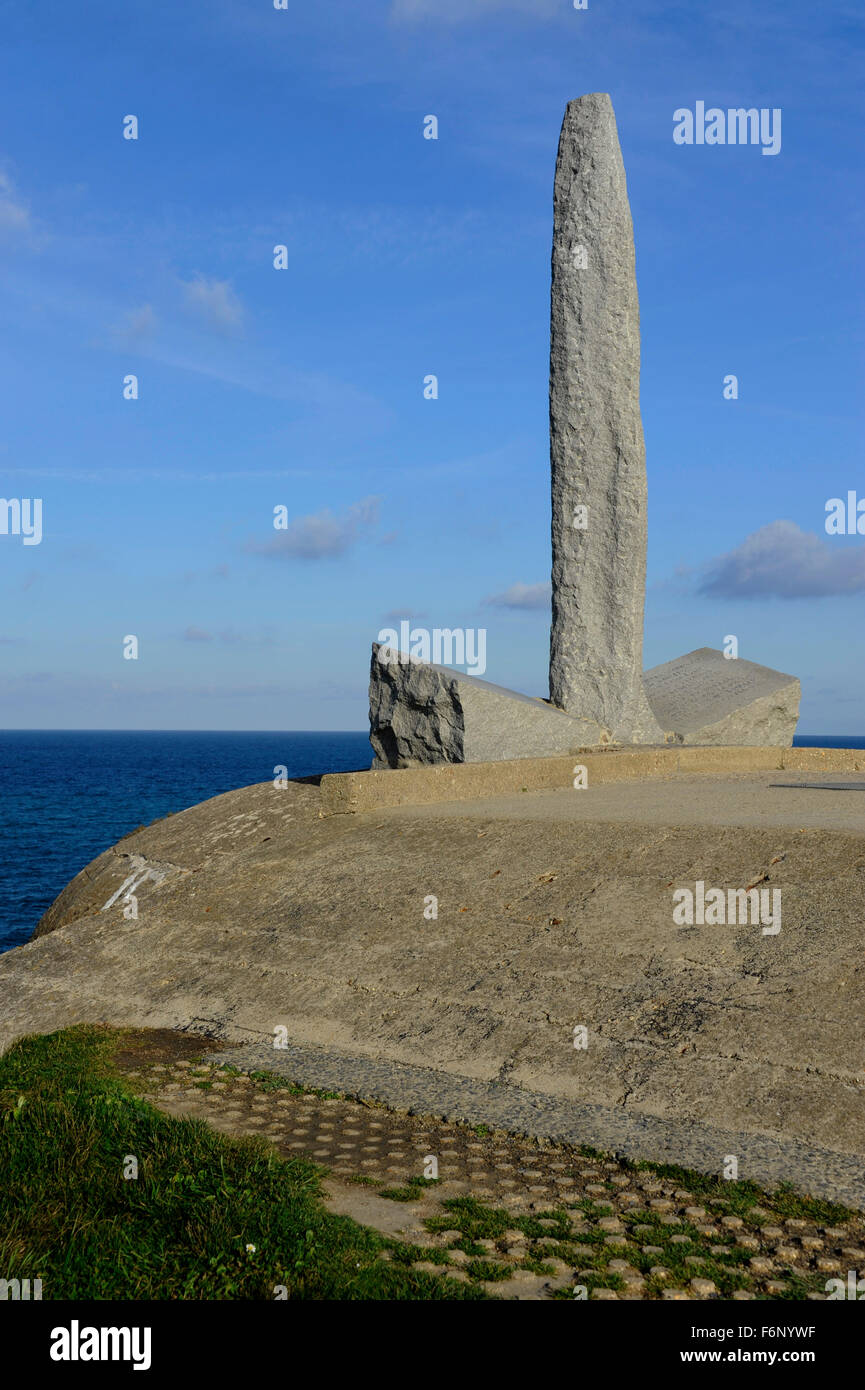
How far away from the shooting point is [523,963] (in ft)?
23.3

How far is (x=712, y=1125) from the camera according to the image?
5.36 m

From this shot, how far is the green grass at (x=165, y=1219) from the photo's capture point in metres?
3.65

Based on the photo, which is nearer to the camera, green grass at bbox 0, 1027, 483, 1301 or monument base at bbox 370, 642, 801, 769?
green grass at bbox 0, 1027, 483, 1301

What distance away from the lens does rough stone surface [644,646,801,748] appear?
16.6m

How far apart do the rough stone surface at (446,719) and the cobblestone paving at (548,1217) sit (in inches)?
284

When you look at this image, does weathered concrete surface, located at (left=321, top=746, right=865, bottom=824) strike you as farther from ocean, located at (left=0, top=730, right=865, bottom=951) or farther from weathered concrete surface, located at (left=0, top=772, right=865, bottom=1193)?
ocean, located at (left=0, top=730, right=865, bottom=951)

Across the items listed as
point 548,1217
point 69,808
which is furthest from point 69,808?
point 548,1217

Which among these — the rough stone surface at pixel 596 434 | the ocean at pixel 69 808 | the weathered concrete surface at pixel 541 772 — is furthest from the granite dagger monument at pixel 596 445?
the ocean at pixel 69 808

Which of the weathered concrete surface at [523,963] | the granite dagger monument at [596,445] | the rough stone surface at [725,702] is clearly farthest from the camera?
the rough stone surface at [725,702]

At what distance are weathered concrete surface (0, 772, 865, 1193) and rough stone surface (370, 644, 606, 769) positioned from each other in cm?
254

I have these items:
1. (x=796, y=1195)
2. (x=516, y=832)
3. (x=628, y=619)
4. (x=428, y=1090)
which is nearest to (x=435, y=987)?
(x=428, y=1090)

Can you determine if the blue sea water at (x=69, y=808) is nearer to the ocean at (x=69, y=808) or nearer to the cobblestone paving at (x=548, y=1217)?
the ocean at (x=69, y=808)

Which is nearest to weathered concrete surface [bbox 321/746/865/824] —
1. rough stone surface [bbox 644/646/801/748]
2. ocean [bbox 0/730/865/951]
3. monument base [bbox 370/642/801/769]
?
monument base [bbox 370/642/801/769]
